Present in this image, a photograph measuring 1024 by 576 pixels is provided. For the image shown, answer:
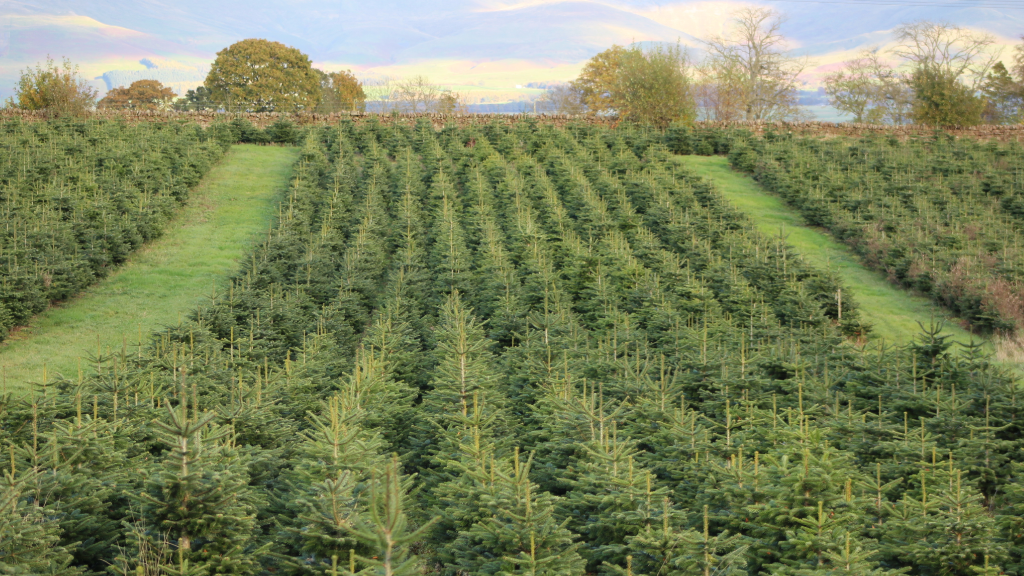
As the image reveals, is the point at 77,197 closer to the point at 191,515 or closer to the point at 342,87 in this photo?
the point at 191,515

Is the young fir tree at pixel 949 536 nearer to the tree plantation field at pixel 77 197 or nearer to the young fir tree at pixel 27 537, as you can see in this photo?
the young fir tree at pixel 27 537

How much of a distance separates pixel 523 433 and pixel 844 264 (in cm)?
1578

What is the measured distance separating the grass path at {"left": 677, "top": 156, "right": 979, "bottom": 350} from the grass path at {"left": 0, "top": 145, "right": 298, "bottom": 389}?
16143mm

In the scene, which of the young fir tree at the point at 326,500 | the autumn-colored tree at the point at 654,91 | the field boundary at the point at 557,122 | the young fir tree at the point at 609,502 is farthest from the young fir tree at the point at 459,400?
the autumn-colored tree at the point at 654,91

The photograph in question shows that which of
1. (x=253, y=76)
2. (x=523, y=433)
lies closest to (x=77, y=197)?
(x=523, y=433)

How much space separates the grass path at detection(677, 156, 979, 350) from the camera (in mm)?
16547

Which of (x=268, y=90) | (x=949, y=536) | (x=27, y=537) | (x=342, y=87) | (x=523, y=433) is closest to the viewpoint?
(x=27, y=537)

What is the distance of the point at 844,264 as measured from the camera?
21.1 metres

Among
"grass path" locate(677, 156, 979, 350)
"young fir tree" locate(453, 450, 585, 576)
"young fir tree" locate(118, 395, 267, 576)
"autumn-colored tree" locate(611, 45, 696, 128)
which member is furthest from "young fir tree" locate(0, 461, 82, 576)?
"autumn-colored tree" locate(611, 45, 696, 128)

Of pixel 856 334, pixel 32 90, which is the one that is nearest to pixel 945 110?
pixel 856 334

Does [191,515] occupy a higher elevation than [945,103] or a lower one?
lower

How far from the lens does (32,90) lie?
37156 mm

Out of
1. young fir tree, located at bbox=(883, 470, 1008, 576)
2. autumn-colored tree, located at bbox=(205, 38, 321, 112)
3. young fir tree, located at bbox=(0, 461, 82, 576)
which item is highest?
autumn-colored tree, located at bbox=(205, 38, 321, 112)

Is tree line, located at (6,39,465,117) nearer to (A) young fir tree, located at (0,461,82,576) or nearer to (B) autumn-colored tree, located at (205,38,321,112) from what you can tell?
→ (B) autumn-colored tree, located at (205,38,321,112)
